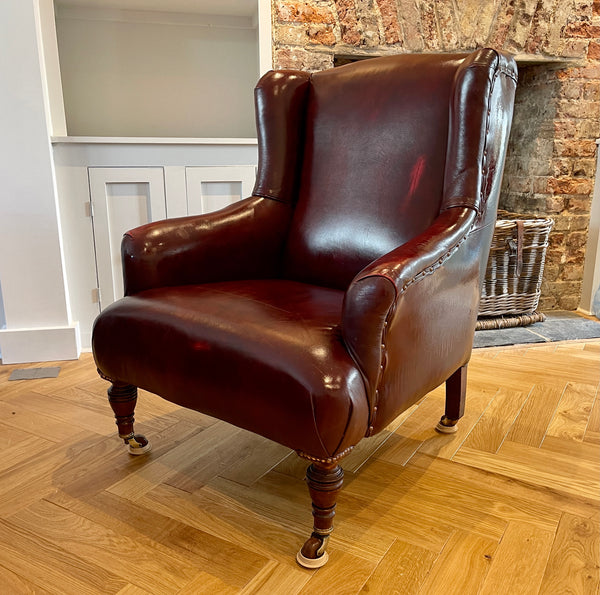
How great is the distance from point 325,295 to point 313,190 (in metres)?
0.37

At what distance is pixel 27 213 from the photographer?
190cm

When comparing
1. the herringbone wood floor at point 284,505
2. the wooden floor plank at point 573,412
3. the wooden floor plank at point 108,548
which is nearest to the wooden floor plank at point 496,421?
the herringbone wood floor at point 284,505

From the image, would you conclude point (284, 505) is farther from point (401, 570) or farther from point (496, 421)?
point (496, 421)

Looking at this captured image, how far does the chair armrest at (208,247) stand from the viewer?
4.17 ft

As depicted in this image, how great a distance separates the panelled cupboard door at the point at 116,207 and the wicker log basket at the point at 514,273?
4.62 feet

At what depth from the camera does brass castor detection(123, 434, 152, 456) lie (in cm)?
135

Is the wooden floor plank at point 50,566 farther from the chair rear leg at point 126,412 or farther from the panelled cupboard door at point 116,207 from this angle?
the panelled cupboard door at point 116,207

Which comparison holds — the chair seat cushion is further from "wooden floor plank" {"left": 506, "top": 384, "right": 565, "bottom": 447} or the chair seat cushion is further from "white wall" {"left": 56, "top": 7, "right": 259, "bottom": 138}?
"white wall" {"left": 56, "top": 7, "right": 259, "bottom": 138}

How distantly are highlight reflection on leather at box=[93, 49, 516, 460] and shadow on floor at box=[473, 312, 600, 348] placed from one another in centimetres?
101

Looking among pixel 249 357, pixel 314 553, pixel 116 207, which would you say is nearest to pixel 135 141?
pixel 116 207

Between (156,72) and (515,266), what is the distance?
1778 millimetres

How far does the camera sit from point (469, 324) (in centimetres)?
125

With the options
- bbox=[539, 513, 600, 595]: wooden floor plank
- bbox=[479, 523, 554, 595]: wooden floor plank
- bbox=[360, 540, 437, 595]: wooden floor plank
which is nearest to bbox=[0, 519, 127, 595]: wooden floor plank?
bbox=[360, 540, 437, 595]: wooden floor plank

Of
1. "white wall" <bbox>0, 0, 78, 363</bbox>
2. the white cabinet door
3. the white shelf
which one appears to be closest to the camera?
"white wall" <bbox>0, 0, 78, 363</bbox>
